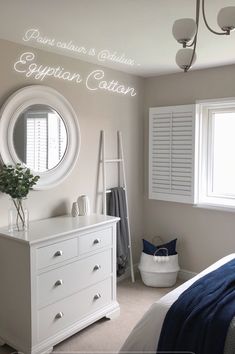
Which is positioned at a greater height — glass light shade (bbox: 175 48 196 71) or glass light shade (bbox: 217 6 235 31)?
glass light shade (bbox: 217 6 235 31)

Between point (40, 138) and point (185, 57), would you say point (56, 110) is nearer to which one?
point (40, 138)

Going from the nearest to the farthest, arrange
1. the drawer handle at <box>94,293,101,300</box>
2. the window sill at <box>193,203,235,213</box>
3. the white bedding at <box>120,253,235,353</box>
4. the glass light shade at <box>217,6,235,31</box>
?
the glass light shade at <box>217,6,235,31</box> → the white bedding at <box>120,253,235,353</box> → the drawer handle at <box>94,293,101,300</box> → the window sill at <box>193,203,235,213</box>

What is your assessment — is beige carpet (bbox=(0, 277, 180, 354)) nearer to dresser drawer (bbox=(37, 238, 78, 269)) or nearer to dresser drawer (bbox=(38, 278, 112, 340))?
dresser drawer (bbox=(38, 278, 112, 340))

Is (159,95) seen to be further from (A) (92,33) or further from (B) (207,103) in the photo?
(A) (92,33)

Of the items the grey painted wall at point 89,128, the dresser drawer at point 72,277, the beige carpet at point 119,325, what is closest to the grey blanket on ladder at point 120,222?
the grey painted wall at point 89,128

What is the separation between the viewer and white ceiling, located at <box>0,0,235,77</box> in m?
2.12

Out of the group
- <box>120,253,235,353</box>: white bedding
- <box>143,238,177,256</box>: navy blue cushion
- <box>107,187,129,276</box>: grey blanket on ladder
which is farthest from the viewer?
<box>143,238,177,256</box>: navy blue cushion

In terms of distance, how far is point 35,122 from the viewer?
3.03 meters

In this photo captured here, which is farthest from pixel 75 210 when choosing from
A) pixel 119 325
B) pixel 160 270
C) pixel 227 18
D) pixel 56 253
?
pixel 227 18

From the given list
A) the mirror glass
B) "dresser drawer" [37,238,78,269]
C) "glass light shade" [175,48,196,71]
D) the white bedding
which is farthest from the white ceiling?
the white bedding

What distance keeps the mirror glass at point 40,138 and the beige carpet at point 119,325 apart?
1.41 meters

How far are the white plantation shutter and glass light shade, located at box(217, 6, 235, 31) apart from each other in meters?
2.09

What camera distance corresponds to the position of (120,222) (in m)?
3.83

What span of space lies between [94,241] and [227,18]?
1973mm
